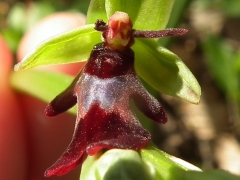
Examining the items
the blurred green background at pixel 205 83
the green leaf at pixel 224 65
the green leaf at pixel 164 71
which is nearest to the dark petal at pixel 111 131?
the green leaf at pixel 164 71

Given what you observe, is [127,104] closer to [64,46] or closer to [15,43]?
[64,46]

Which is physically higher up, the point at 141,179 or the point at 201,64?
the point at 141,179

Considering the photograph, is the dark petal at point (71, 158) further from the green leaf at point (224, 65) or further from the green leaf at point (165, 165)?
the green leaf at point (224, 65)

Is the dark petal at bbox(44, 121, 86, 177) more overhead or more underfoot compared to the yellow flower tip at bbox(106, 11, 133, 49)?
more underfoot

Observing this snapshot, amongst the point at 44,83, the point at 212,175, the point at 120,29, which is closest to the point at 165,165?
the point at 212,175

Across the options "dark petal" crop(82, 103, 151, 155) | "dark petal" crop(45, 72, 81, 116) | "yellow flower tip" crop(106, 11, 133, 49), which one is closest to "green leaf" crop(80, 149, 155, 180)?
"dark petal" crop(82, 103, 151, 155)

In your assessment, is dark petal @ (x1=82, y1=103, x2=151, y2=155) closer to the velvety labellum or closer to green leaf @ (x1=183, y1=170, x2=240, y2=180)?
the velvety labellum

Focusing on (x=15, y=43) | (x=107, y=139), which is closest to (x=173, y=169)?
(x=107, y=139)

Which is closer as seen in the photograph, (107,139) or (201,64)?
(107,139)
